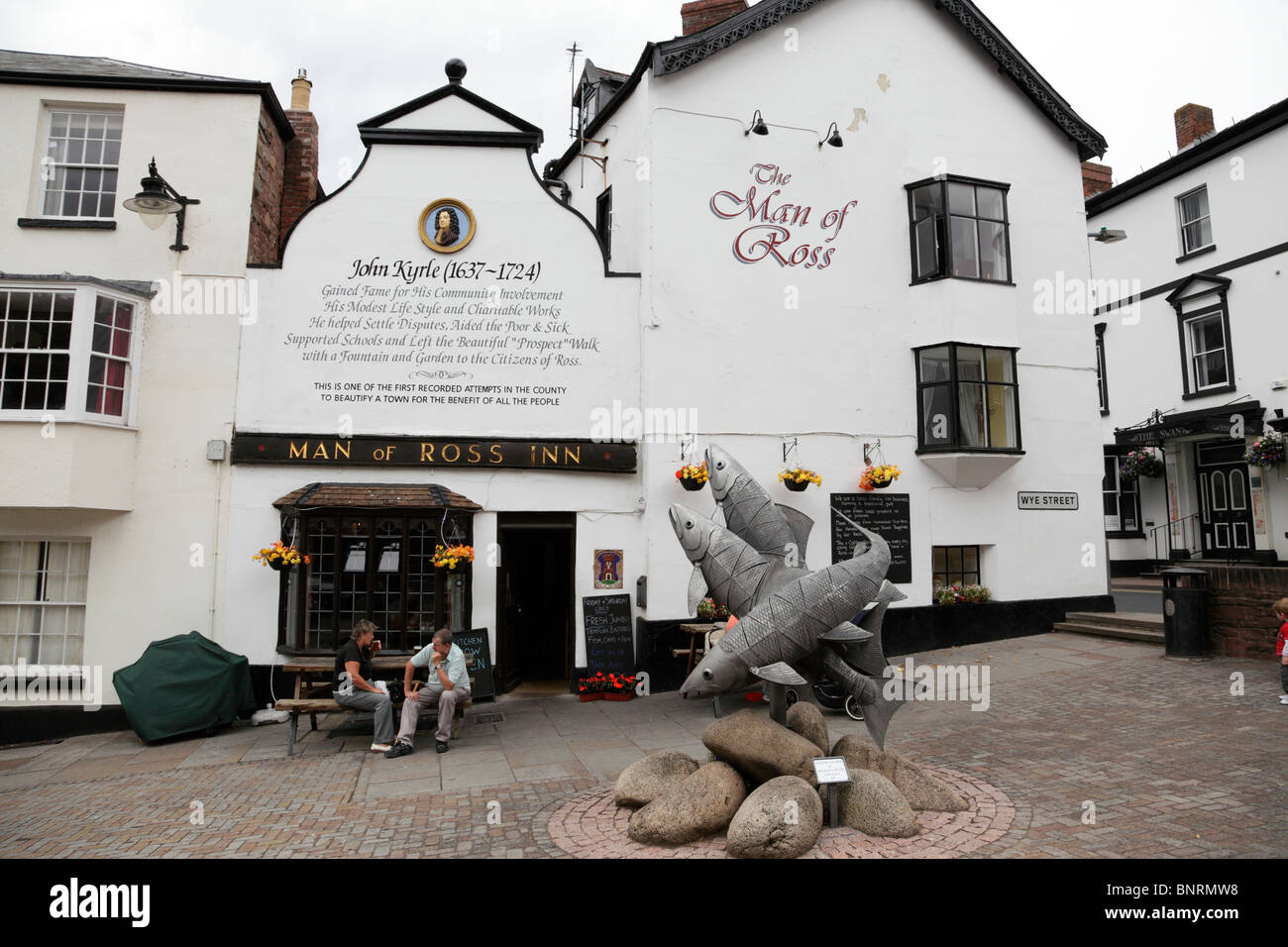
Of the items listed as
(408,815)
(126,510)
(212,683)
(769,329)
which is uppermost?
(769,329)

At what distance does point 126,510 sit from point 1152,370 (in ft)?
75.1

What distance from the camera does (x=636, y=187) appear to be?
12.4m

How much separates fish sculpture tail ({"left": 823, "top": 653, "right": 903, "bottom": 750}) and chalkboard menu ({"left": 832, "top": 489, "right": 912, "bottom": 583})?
19.3 feet

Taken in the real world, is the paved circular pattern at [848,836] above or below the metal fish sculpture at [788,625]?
below

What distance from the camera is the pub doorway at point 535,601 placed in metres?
11.6

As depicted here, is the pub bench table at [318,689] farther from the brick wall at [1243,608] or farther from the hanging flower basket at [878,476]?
the brick wall at [1243,608]

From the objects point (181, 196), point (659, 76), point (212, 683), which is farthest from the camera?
point (659, 76)

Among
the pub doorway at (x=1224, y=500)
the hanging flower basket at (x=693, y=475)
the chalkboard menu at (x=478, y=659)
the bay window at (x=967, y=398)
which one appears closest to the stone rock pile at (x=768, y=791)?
the chalkboard menu at (x=478, y=659)

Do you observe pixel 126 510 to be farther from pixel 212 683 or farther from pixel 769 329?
pixel 769 329

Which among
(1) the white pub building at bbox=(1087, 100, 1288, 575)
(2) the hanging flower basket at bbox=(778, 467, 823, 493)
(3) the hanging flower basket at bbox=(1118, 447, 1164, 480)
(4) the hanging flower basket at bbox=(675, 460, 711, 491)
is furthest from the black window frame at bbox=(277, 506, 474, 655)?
(3) the hanging flower basket at bbox=(1118, 447, 1164, 480)

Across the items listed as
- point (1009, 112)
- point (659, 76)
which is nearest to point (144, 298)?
point (659, 76)

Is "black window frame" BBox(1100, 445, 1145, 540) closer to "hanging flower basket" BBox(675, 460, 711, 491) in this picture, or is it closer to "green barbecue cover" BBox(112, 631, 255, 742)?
"hanging flower basket" BBox(675, 460, 711, 491)

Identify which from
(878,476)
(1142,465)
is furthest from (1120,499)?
(878,476)

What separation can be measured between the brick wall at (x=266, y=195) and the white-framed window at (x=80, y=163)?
194cm
